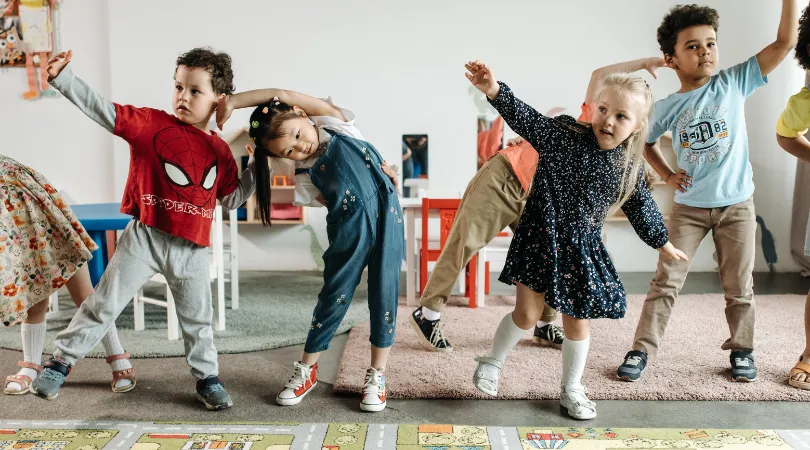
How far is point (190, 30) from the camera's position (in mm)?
4230

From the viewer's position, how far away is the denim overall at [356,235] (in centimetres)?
171

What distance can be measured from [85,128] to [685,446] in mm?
4137

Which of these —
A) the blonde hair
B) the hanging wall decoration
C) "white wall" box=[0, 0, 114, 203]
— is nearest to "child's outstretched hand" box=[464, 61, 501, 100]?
the blonde hair

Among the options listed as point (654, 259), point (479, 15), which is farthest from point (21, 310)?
point (654, 259)

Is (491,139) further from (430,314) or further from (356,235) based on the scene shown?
(356,235)

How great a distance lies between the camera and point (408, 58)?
4.25m

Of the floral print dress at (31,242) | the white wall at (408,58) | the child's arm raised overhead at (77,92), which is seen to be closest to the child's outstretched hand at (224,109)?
the child's arm raised overhead at (77,92)

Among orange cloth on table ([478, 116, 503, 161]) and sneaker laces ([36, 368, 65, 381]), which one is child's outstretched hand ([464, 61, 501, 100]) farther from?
orange cloth on table ([478, 116, 503, 161])

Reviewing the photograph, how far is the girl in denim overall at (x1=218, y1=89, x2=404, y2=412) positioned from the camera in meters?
1.67

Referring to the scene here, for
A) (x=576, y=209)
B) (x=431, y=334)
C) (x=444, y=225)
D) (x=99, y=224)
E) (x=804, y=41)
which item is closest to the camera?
(x=576, y=209)

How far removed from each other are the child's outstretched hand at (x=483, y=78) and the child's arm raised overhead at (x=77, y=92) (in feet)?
3.00

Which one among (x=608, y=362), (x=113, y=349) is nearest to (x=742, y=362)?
(x=608, y=362)

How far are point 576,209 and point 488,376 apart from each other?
0.54 m

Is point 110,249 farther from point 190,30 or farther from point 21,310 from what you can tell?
point 21,310
